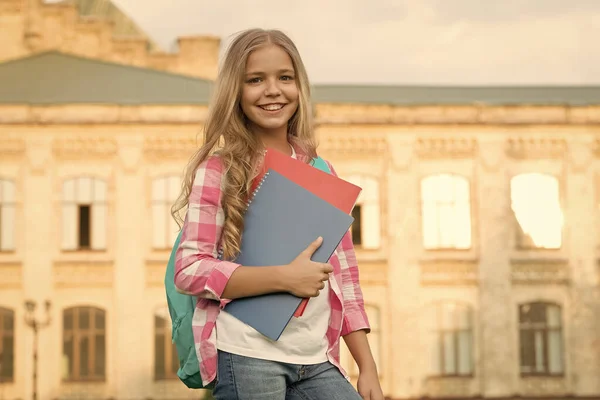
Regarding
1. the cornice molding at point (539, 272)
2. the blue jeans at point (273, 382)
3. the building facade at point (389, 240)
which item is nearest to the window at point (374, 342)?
the building facade at point (389, 240)

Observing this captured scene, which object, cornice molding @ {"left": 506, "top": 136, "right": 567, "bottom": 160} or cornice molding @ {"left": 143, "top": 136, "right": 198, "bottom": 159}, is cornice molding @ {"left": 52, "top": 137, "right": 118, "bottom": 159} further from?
cornice molding @ {"left": 506, "top": 136, "right": 567, "bottom": 160}

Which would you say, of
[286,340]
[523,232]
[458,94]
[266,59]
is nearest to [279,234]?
[286,340]

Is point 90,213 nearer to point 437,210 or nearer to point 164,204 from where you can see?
point 164,204

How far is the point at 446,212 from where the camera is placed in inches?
964

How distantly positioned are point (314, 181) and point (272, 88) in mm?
325

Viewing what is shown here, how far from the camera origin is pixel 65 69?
2728 cm

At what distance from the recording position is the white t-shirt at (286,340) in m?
2.71

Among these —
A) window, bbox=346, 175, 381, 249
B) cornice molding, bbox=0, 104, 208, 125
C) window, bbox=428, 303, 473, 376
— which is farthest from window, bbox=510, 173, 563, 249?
cornice molding, bbox=0, 104, 208, 125

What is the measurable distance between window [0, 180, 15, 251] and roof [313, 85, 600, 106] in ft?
26.0

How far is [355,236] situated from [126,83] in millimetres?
7335

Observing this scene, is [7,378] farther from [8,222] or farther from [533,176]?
[533,176]

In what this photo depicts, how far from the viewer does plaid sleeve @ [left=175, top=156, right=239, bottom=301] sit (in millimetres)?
2693

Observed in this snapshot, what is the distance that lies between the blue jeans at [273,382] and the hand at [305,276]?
22 centimetres

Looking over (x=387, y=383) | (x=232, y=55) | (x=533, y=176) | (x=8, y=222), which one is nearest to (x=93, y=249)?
(x=8, y=222)
